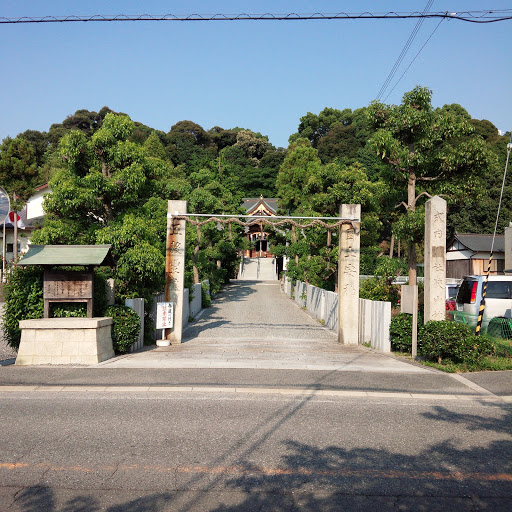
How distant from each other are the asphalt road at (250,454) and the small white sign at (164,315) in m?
7.71

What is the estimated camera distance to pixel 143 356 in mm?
13461

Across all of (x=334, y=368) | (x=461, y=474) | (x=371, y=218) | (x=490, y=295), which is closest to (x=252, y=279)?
(x=371, y=218)

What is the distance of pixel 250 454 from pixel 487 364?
7.75 m

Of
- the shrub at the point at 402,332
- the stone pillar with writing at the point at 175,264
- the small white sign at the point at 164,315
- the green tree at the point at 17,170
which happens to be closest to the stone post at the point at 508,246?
the shrub at the point at 402,332

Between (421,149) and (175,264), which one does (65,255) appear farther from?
(421,149)

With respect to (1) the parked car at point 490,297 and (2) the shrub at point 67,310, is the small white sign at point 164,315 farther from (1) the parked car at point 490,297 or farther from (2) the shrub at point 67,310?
(1) the parked car at point 490,297

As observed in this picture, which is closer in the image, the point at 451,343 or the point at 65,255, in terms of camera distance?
the point at 451,343

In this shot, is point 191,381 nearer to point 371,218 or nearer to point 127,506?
point 127,506

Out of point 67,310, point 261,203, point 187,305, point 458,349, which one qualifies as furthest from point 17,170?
point 458,349

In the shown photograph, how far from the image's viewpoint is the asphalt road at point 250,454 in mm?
4617

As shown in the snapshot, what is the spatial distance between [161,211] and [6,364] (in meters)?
13.4

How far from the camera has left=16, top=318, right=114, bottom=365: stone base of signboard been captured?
11.4 meters

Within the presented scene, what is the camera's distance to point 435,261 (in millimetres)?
13852

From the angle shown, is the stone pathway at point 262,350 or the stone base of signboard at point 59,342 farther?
the stone pathway at point 262,350
